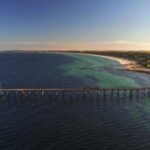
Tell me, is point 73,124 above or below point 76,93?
below

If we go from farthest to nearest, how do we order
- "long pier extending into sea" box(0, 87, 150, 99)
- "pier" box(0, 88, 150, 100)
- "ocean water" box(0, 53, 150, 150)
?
1. "long pier extending into sea" box(0, 87, 150, 99)
2. "pier" box(0, 88, 150, 100)
3. "ocean water" box(0, 53, 150, 150)

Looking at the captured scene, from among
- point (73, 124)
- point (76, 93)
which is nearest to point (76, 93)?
point (76, 93)

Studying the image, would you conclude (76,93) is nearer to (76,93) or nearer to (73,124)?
(76,93)

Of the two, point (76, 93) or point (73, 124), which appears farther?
point (76, 93)

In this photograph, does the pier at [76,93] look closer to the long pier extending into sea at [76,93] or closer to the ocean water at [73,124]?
the long pier extending into sea at [76,93]

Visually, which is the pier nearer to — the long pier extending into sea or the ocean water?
the long pier extending into sea

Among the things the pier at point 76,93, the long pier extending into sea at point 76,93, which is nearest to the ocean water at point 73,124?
the pier at point 76,93

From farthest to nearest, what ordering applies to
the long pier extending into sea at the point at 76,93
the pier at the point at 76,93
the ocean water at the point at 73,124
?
1. the long pier extending into sea at the point at 76,93
2. the pier at the point at 76,93
3. the ocean water at the point at 73,124

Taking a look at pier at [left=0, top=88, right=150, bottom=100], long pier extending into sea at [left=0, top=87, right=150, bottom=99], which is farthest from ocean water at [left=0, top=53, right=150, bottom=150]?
long pier extending into sea at [left=0, top=87, right=150, bottom=99]
